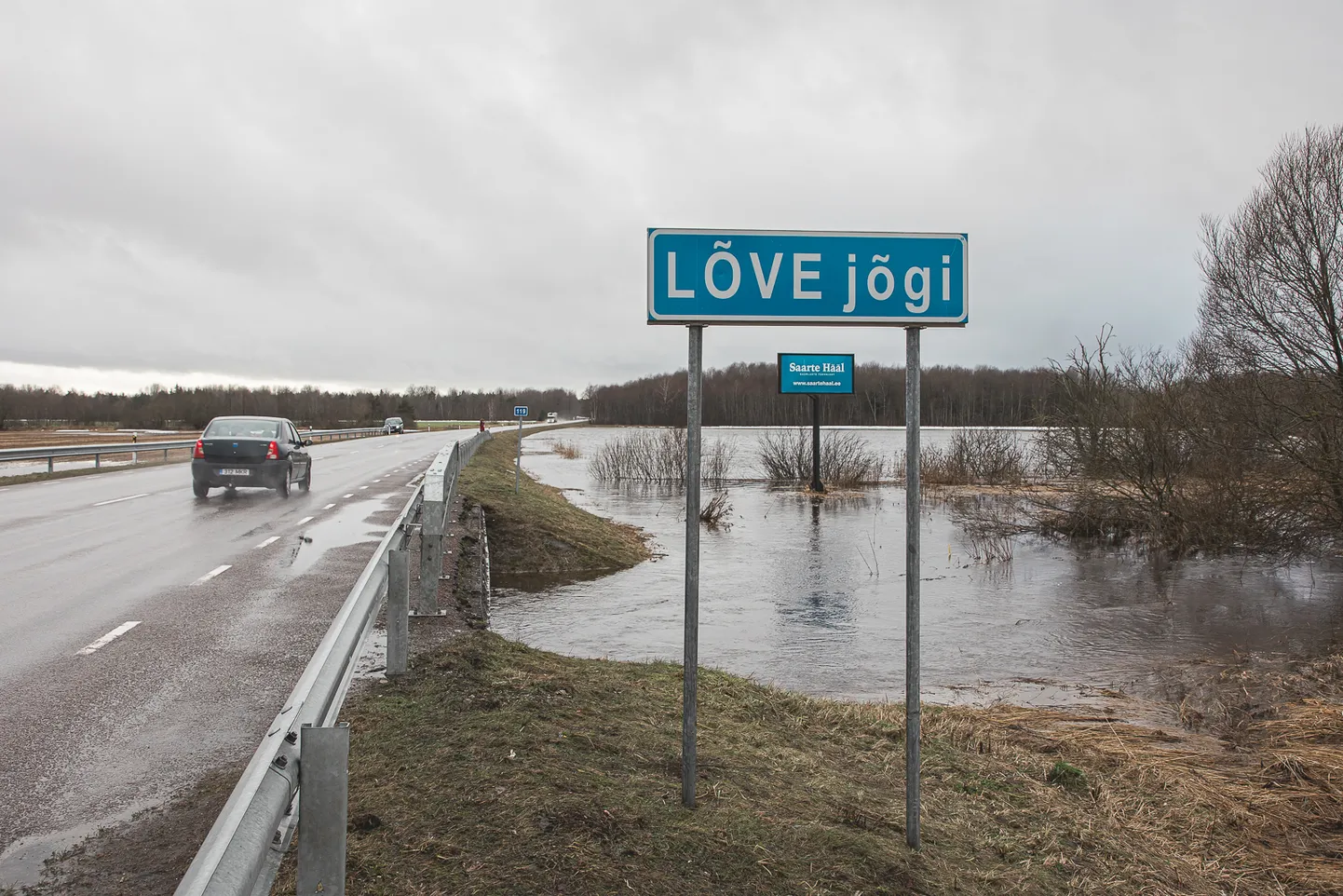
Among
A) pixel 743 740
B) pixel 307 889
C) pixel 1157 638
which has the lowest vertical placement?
pixel 1157 638

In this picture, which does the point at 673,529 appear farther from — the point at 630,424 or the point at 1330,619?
the point at 630,424

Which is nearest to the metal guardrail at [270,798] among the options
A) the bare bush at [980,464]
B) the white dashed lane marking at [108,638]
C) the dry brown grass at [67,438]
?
the white dashed lane marking at [108,638]

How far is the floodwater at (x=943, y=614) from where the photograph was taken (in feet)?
34.4

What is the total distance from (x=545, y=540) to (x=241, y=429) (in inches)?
326

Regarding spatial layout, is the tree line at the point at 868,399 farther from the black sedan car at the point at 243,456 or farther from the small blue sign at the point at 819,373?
the black sedan car at the point at 243,456

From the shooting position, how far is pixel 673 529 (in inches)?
953

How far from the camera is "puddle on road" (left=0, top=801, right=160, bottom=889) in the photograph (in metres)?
3.55

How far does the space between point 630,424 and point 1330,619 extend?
118m

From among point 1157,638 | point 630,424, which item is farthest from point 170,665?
point 630,424

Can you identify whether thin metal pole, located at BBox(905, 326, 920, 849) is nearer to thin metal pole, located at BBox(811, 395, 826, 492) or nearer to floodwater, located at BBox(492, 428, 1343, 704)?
floodwater, located at BBox(492, 428, 1343, 704)

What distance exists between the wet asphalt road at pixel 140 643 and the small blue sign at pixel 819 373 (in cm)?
2246

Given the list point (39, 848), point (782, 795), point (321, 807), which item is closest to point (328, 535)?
point (39, 848)

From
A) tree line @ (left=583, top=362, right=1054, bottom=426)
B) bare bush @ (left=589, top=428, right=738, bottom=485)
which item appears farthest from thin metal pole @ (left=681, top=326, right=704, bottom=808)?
tree line @ (left=583, top=362, right=1054, bottom=426)

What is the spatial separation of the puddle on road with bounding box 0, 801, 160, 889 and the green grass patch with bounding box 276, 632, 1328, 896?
3.28 feet
